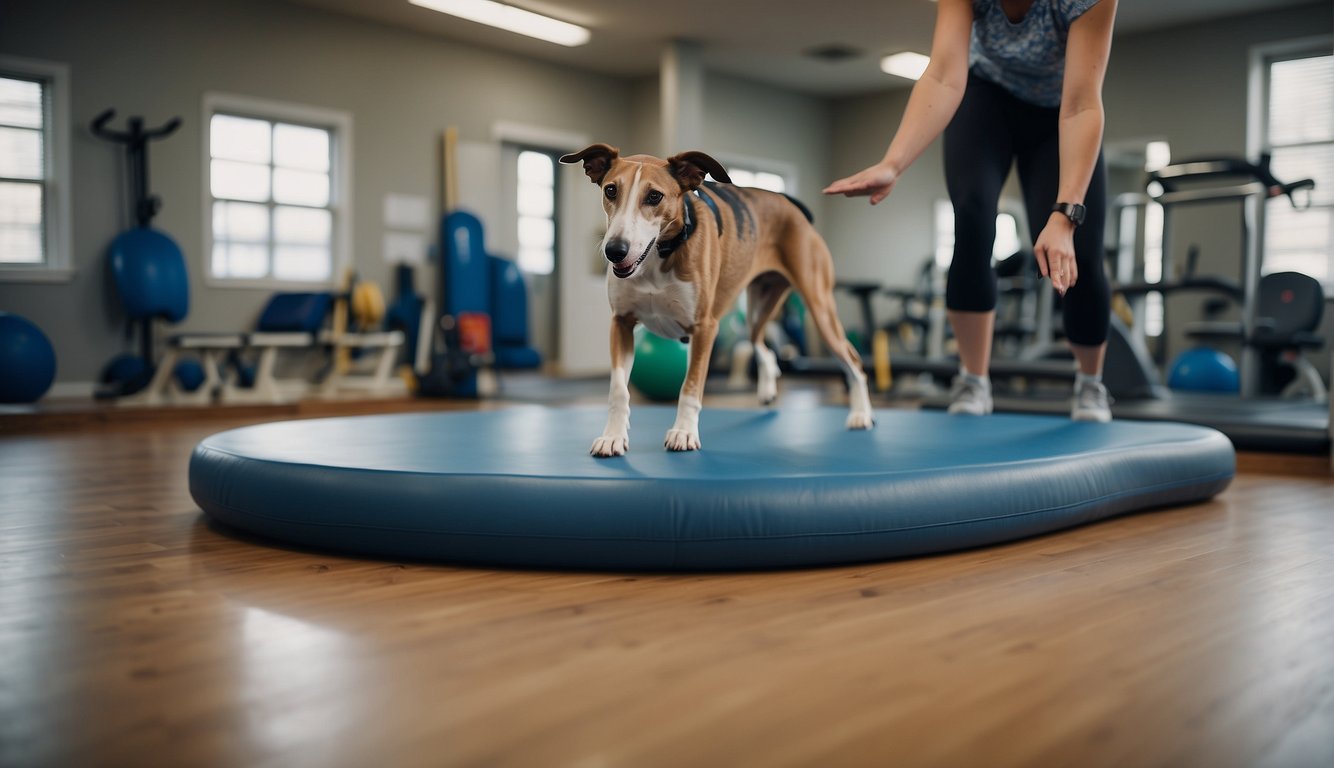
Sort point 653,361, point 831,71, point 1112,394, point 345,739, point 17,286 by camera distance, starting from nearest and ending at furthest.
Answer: point 345,739 < point 1112,394 < point 653,361 < point 17,286 < point 831,71

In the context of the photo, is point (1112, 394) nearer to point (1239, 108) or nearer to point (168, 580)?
point (168, 580)

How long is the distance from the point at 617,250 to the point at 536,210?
8949 mm

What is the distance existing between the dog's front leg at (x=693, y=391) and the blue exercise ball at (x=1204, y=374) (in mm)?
5999

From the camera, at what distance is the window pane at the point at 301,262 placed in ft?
26.3

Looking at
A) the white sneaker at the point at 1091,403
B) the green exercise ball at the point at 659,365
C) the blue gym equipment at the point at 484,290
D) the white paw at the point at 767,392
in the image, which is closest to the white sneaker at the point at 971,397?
the white sneaker at the point at 1091,403

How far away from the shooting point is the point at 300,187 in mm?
8109

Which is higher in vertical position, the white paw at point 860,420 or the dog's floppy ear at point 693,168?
the dog's floppy ear at point 693,168

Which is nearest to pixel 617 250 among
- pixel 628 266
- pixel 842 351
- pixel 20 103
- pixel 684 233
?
pixel 628 266

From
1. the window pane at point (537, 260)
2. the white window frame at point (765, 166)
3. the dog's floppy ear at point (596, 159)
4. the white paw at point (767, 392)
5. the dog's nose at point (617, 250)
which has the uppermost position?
the white window frame at point (765, 166)

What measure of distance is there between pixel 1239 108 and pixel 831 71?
4078 millimetres

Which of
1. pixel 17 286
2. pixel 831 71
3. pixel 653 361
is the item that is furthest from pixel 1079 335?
pixel 831 71

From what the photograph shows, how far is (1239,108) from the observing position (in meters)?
8.38

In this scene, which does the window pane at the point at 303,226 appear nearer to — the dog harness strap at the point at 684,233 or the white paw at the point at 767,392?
the white paw at the point at 767,392

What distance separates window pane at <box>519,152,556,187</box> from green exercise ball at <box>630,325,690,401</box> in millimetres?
4692
